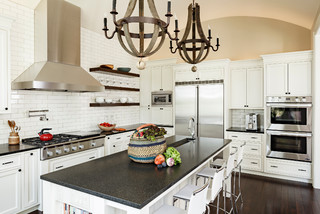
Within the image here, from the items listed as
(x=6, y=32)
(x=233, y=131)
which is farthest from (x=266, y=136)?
(x=6, y=32)

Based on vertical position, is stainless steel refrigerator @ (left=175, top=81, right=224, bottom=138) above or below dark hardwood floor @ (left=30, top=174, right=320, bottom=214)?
above

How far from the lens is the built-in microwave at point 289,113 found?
4.32 metres

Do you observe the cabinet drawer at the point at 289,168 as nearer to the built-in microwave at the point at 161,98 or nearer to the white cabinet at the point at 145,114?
the built-in microwave at the point at 161,98

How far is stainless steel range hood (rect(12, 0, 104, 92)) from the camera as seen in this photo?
11.1ft

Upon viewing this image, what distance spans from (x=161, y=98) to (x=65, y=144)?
3.15 meters

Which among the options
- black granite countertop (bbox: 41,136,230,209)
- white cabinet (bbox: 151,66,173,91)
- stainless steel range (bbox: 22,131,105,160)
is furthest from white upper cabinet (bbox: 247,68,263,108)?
stainless steel range (bbox: 22,131,105,160)

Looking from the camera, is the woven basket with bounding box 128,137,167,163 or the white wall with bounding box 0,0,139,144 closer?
the woven basket with bounding box 128,137,167,163

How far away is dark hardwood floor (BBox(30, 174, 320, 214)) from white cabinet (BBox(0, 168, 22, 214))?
406 mm

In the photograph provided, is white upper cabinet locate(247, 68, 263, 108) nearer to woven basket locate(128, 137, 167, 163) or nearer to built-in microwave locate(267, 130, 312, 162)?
built-in microwave locate(267, 130, 312, 162)

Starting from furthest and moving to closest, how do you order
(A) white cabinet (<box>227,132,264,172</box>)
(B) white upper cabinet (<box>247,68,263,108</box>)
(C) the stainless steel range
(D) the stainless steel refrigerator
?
(D) the stainless steel refrigerator → (B) white upper cabinet (<box>247,68,263,108</box>) → (A) white cabinet (<box>227,132,264,172</box>) → (C) the stainless steel range

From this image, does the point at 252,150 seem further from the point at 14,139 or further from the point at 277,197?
the point at 14,139

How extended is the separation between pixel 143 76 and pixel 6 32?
146 inches

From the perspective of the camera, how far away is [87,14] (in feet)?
14.7

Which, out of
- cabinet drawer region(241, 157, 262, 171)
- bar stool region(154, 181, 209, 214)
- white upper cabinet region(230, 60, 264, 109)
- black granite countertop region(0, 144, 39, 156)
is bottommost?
cabinet drawer region(241, 157, 262, 171)
